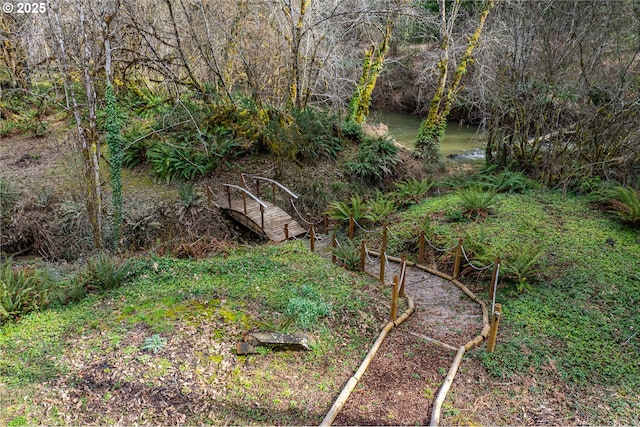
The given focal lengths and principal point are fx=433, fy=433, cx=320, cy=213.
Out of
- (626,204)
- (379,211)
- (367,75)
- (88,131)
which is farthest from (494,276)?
(367,75)

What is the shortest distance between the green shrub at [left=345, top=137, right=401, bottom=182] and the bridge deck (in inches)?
140

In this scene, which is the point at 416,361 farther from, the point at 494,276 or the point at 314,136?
the point at 314,136

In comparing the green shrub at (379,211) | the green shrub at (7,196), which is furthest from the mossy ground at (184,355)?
the green shrub at (7,196)

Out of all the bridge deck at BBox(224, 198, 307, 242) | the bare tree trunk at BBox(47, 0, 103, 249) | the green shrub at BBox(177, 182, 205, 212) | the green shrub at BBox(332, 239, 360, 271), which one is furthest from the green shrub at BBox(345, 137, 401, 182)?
the bare tree trunk at BBox(47, 0, 103, 249)

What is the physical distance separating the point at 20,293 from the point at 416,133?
793 inches

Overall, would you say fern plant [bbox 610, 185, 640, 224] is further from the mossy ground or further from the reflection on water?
the reflection on water

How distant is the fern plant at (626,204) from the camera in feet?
28.1

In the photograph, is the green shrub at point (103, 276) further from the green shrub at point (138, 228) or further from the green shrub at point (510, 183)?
the green shrub at point (510, 183)

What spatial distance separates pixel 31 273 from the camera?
6578 mm

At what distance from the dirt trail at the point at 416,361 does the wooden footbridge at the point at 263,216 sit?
11.9ft

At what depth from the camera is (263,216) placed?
1021 cm

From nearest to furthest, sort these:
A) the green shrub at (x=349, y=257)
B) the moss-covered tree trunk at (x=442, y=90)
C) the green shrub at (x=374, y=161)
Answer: the green shrub at (x=349, y=257) → the green shrub at (x=374, y=161) → the moss-covered tree trunk at (x=442, y=90)

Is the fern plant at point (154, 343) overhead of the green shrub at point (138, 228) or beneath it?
overhead

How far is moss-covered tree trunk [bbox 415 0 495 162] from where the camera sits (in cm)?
1459
